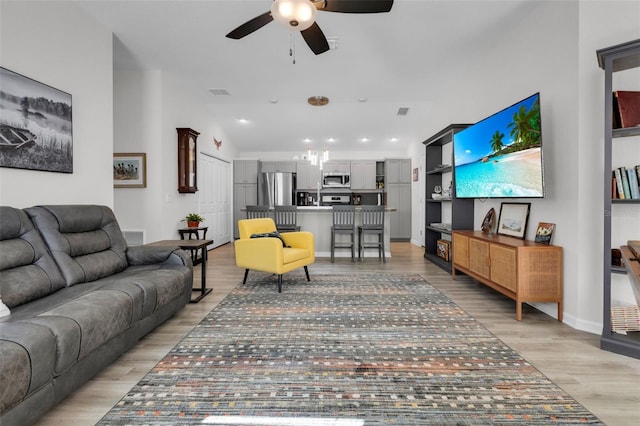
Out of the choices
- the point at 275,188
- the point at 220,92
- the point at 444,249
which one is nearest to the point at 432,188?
the point at 444,249

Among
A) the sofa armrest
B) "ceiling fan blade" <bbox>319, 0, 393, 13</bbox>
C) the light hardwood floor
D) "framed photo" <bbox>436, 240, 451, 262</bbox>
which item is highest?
"ceiling fan blade" <bbox>319, 0, 393, 13</bbox>

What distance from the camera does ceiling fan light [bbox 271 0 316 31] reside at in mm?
1921

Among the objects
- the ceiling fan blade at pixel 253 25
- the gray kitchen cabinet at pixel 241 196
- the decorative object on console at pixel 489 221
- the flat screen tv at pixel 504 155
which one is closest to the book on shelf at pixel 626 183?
the flat screen tv at pixel 504 155

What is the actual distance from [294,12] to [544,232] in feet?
8.92

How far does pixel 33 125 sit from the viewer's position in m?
A: 2.39

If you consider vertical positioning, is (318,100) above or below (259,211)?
above

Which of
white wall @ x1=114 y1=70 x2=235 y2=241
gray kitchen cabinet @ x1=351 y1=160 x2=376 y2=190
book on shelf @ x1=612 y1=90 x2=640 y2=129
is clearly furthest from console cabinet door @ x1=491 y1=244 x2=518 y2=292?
gray kitchen cabinet @ x1=351 y1=160 x2=376 y2=190

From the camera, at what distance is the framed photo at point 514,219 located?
9.73 ft

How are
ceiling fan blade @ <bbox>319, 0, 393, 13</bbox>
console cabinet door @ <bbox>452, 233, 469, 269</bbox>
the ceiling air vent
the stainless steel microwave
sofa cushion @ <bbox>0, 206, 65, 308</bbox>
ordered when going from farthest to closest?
the stainless steel microwave → the ceiling air vent → console cabinet door @ <bbox>452, 233, 469, 269</bbox> → ceiling fan blade @ <bbox>319, 0, 393, 13</bbox> → sofa cushion @ <bbox>0, 206, 65, 308</bbox>

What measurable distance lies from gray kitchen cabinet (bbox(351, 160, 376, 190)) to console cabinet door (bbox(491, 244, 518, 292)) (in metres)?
5.30

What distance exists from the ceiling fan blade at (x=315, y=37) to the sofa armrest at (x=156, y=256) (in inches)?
84.9

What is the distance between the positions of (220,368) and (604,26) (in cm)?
357

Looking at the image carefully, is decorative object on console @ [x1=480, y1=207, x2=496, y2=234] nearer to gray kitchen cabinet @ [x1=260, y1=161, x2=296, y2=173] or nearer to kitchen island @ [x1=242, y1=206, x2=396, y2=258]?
kitchen island @ [x1=242, y1=206, x2=396, y2=258]

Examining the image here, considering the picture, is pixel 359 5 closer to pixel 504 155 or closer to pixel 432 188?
pixel 504 155
